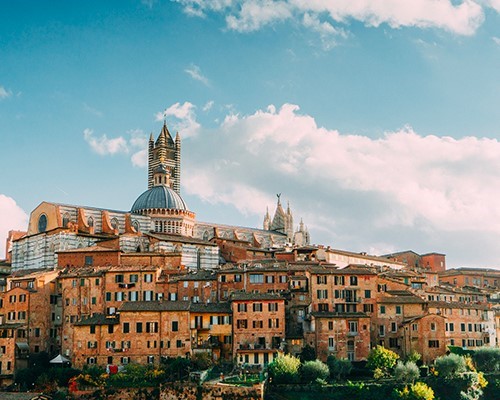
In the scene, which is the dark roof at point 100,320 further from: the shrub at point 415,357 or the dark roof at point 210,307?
the shrub at point 415,357

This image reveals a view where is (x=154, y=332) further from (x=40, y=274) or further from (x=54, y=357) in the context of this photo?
(x=40, y=274)

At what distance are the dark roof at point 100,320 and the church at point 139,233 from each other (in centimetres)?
1430

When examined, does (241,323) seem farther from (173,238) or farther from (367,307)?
(173,238)

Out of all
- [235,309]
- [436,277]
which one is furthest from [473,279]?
[235,309]

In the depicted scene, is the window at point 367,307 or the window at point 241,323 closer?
the window at point 241,323

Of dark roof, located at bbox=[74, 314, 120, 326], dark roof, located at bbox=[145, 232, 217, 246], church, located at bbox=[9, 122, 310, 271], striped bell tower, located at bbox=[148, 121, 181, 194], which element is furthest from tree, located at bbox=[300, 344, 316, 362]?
striped bell tower, located at bbox=[148, 121, 181, 194]

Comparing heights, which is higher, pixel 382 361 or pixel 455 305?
pixel 455 305

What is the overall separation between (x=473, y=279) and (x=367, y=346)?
38.3 m

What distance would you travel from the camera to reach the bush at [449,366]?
6312 centimetres

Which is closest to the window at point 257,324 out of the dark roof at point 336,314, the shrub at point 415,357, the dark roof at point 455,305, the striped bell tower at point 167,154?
the dark roof at point 336,314

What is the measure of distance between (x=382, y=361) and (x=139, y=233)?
39.2 m

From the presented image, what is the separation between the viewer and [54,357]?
68.8 metres

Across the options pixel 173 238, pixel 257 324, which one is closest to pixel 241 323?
pixel 257 324

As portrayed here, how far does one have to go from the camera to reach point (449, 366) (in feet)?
207
